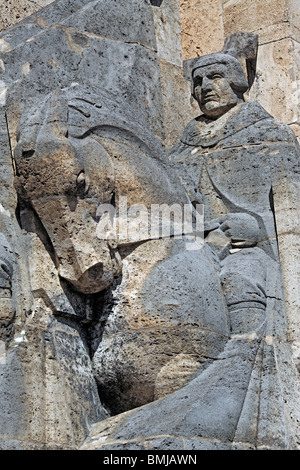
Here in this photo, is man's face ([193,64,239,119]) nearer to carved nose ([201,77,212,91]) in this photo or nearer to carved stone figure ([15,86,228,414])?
carved nose ([201,77,212,91])

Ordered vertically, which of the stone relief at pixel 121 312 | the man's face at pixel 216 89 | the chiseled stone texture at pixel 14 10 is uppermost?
the chiseled stone texture at pixel 14 10

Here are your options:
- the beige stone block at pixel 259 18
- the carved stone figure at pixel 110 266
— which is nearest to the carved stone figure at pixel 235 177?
the carved stone figure at pixel 110 266

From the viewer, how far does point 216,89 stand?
7922 mm

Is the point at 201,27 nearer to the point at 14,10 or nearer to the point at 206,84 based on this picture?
the point at 14,10

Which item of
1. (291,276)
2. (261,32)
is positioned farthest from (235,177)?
(261,32)

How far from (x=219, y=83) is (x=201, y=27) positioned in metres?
1.98

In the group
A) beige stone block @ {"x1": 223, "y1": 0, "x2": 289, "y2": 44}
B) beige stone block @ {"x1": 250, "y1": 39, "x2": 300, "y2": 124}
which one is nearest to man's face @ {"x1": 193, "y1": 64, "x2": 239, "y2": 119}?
beige stone block @ {"x1": 250, "y1": 39, "x2": 300, "y2": 124}

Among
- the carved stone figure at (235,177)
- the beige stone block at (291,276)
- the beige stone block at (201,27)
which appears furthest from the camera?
the beige stone block at (201,27)

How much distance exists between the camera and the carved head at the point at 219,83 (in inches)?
312

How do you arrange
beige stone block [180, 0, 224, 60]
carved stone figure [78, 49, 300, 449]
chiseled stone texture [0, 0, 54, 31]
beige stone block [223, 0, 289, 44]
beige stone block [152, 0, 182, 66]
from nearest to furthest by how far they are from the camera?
carved stone figure [78, 49, 300, 449], beige stone block [152, 0, 182, 66], chiseled stone texture [0, 0, 54, 31], beige stone block [223, 0, 289, 44], beige stone block [180, 0, 224, 60]

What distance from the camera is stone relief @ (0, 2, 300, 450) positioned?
612 cm

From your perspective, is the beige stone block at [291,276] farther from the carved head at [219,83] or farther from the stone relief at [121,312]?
the carved head at [219,83]

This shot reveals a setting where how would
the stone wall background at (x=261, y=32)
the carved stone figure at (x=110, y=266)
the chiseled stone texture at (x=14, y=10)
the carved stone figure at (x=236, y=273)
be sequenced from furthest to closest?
the stone wall background at (x=261, y=32) → the chiseled stone texture at (x=14, y=10) → the carved stone figure at (x=110, y=266) → the carved stone figure at (x=236, y=273)

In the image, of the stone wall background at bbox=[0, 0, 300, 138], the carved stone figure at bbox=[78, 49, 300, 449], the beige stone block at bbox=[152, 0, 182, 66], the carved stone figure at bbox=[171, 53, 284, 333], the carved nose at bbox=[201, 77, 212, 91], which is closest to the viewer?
the carved stone figure at bbox=[78, 49, 300, 449]
